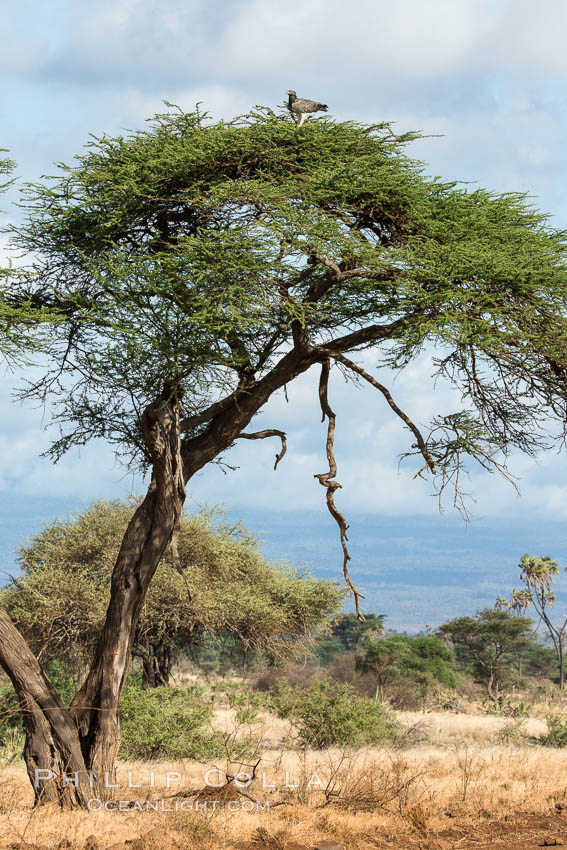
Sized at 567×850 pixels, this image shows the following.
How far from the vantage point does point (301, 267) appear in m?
9.17

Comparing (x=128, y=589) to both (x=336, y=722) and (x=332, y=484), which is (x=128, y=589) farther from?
(x=336, y=722)

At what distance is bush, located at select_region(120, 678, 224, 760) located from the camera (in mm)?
14984

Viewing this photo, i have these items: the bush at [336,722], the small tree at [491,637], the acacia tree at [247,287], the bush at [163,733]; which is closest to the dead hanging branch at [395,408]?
the acacia tree at [247,287]

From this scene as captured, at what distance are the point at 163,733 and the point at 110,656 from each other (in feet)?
21.2

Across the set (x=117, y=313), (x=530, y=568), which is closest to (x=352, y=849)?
(x=117, y=313)

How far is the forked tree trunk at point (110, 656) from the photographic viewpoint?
8828mm

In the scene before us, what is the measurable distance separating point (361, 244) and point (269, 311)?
3.84 feet

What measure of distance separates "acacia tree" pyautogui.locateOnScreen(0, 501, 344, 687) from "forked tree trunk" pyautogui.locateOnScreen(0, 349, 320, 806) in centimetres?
1090

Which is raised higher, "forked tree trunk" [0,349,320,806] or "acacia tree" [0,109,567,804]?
"acacia tree" [0,109,567,804]

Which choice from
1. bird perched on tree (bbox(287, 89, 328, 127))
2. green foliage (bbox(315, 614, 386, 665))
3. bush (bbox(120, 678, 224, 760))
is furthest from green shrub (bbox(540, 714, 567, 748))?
green foliage (bbox(315, 614, 386, 665))

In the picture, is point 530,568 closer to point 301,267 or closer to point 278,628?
point 278,628

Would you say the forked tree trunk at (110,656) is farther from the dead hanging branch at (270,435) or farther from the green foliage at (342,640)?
the green foliage at (342,640)

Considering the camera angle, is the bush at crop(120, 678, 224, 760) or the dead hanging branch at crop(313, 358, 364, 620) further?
the bush at crop(120, 678, 224, 760)

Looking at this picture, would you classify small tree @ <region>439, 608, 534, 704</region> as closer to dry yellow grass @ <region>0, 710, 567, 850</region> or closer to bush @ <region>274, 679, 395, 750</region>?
bush @ <region>274, 679, 395, 750</region>
